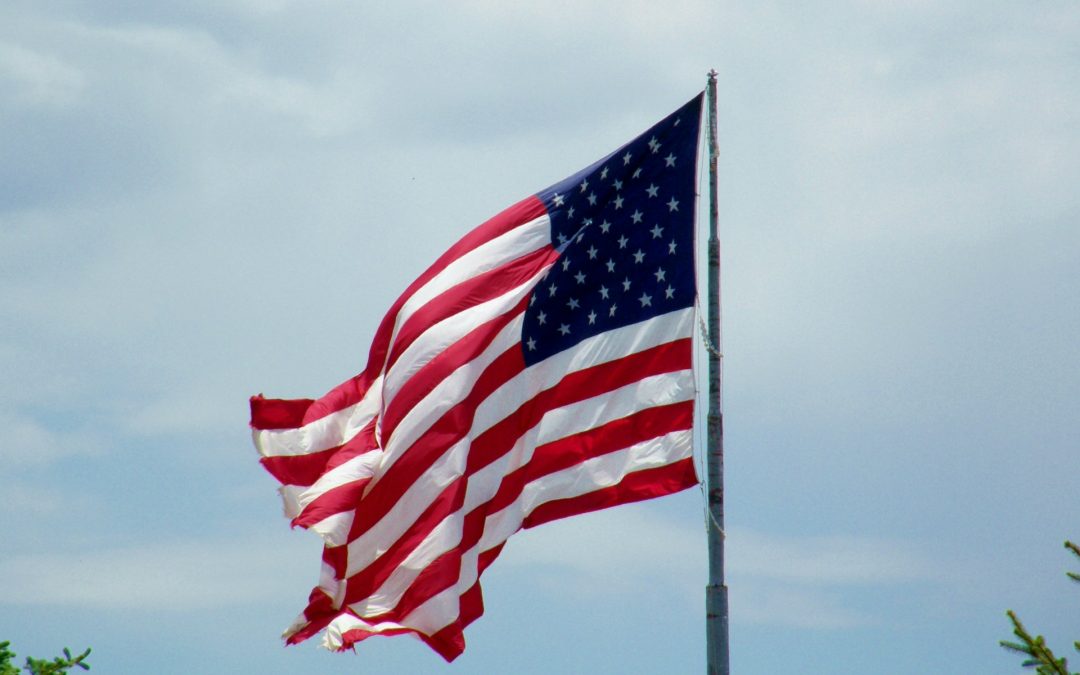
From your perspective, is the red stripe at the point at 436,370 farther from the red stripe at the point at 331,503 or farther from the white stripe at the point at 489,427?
the red stripe at the point at 331,503

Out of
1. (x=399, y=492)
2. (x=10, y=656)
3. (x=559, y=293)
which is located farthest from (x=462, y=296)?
(x=10, y=656)

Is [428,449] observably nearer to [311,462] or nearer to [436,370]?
[436,370]

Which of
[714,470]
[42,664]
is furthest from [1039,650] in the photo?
[42,664]

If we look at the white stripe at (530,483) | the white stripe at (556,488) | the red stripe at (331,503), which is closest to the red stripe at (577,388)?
the white stripe at (530,483)

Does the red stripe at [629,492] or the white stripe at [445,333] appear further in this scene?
the white stripe at [445,333]

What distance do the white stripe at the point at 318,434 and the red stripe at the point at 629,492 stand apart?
8.52 ft

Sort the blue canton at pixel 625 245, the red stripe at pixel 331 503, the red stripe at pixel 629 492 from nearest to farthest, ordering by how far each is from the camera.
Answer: the red stripe at pixel 629 492 → the red stripe at pixel 331 503 → the blue canton at pixel 625 245

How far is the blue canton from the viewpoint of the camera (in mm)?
16531

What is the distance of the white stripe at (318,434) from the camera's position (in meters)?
17.2

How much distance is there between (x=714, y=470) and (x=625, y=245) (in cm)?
314

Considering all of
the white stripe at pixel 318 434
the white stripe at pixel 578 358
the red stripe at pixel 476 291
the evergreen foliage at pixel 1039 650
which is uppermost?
the red stripe at pixel 476 291

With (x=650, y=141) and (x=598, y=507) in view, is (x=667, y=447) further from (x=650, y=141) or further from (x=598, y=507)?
(x=650, y=141)

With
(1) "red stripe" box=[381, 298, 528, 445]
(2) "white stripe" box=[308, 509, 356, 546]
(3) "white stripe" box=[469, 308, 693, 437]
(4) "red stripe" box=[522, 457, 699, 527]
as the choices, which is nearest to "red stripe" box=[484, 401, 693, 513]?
(4) "red stripe" box=[522, 457, 699, 527]

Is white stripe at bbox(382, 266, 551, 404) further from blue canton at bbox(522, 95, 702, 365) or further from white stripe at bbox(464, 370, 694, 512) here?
white stripe at bbox(464, 370, 694, 512)
